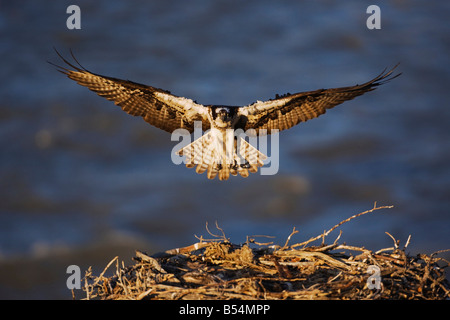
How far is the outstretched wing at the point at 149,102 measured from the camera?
9.99m

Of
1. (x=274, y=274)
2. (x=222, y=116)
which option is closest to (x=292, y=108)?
(x=222, y=116)

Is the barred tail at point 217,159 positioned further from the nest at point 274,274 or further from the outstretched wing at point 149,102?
the nest at point 274,274

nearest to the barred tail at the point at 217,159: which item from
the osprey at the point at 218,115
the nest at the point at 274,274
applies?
the osprey at the point at 218,115

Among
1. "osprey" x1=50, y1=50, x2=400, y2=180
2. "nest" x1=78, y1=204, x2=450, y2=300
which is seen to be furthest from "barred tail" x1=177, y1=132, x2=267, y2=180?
"nest" x1=78, y1=204, x2=450, y2=300

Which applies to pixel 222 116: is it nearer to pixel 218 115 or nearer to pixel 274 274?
pixel 218 115

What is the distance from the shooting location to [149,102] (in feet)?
34.0

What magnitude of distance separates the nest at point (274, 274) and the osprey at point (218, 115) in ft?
10.5

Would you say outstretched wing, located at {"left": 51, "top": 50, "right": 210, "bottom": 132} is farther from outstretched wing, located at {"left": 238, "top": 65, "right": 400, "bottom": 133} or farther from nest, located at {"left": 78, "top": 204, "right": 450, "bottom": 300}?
nest, located at {"left": 78, "top": 204, "right": 450, "bottom": 300}

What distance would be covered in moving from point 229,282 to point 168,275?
28.2 inches

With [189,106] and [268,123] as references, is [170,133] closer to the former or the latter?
[189,106]

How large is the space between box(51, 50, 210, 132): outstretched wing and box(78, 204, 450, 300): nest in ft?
11.0

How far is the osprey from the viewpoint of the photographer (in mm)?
10062

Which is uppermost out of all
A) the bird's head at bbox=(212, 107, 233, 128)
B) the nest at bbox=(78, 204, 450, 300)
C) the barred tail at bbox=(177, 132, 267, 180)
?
the bird's head at bbox=(212, 107, 233, 128)

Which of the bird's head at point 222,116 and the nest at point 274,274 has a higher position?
the bird's head at point 222,116
